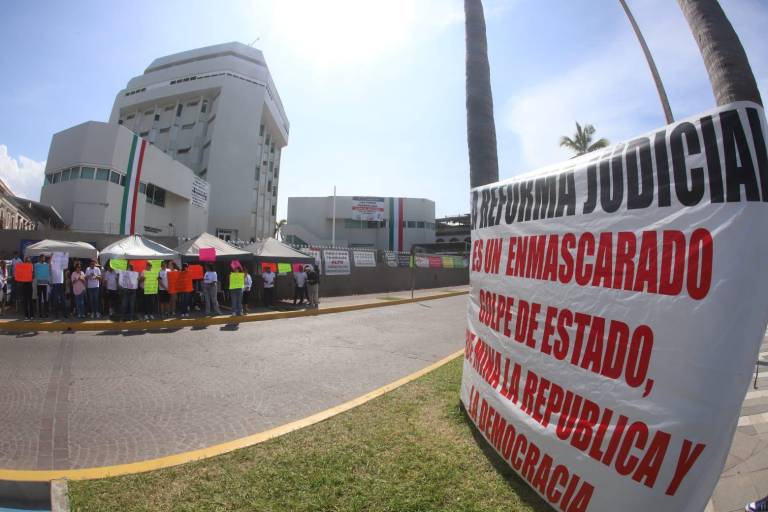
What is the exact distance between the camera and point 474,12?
5555 millimetres

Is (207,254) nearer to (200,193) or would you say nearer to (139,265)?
(139,265)

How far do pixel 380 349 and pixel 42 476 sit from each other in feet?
18.8

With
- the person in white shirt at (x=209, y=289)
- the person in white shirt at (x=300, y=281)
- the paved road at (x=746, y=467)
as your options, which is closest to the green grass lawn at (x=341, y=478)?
the paved road at (x=746, y=467)

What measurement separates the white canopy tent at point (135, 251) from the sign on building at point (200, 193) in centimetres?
2931

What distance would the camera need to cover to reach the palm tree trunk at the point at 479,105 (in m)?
4.95

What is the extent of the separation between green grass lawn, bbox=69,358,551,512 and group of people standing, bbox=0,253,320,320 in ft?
30.6

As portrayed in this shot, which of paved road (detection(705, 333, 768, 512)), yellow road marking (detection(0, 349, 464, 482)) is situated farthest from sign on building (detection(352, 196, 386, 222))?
paved road (detection(705, 333, 768, 512))

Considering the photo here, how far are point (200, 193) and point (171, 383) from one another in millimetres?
40607

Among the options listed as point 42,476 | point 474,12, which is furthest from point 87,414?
point 474,12

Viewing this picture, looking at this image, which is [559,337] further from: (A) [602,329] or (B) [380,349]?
(B) [380,349]

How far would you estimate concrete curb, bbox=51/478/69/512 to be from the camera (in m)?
2.62

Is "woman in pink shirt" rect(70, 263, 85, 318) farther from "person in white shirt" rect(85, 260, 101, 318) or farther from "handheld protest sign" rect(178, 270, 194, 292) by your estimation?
"handheld protest sign" rect(178, 270, 194, 292)

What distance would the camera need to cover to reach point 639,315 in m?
2.15

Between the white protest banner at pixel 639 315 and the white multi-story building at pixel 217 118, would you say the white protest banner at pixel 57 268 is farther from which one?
the white multi-story building at pixel 217 118
